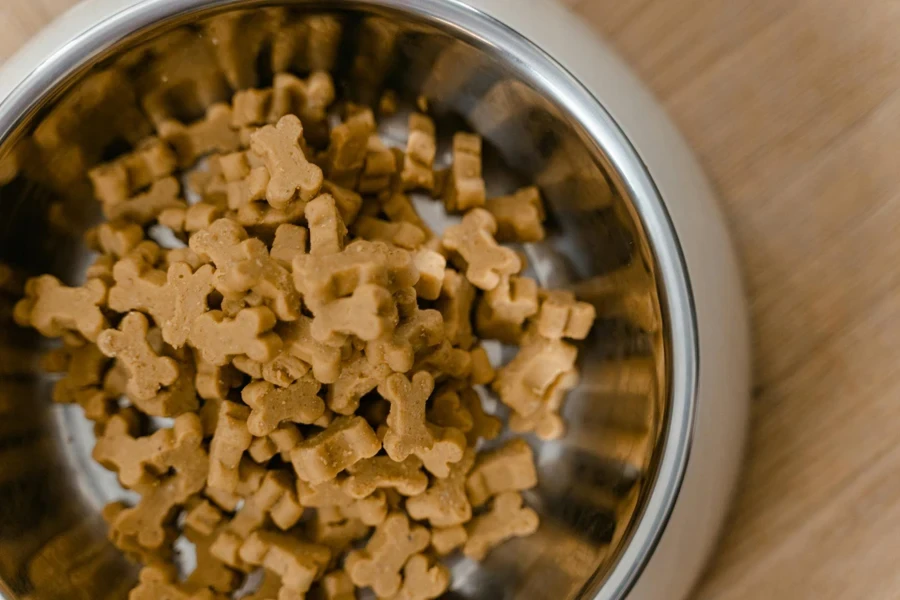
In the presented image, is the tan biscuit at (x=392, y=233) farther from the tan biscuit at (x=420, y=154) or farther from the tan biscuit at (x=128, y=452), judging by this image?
the tan biscuit at (x=128, y=452)

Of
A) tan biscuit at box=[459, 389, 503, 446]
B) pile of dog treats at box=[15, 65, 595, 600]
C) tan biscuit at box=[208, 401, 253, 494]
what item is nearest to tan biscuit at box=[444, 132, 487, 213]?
pile of dog treats at box=[15, 65, 595, 600]

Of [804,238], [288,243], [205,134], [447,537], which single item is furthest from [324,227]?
[804,238]

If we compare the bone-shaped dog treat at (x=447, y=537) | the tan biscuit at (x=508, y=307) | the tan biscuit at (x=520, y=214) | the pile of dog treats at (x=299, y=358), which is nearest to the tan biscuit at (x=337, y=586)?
the pile of dog treats at (x=299, y=358)

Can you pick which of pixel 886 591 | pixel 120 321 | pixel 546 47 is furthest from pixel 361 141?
pixel 886 591

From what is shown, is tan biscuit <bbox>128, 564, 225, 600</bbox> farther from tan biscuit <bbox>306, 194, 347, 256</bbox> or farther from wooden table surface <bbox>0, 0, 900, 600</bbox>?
wooden table surface <bbox>0, 0, 900, 600</bbox>

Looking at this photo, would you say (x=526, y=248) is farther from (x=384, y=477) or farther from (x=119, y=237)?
(x=119, y=237)

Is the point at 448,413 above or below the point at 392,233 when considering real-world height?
below
